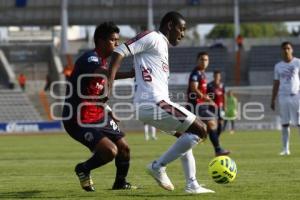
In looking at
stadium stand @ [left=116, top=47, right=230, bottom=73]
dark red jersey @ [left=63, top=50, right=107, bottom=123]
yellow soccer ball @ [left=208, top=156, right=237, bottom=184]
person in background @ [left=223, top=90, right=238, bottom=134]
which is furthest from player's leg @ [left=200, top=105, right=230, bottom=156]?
stadium stand @ [left=116, top=47, right=230, bottom=73]

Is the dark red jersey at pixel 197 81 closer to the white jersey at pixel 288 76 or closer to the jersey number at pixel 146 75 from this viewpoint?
the white jersey at pixel 288 76

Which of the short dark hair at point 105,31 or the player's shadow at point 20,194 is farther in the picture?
the short dark hair at point 105,31

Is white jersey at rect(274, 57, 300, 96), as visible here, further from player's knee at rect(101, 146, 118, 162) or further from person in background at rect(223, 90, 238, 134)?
person in background at rect(223, 90, 238, 134)

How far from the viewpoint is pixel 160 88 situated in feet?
32.9

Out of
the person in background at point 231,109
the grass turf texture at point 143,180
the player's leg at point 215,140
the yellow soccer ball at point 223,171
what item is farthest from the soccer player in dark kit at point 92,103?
the person in background at point 231,109

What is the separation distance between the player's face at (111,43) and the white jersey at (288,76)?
8.70 metres

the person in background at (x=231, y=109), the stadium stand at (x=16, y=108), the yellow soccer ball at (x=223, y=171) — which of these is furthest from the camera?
the stadium stand at (x=16, y=108)

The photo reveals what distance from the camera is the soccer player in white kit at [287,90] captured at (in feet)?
60.9

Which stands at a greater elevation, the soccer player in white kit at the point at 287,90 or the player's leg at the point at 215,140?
the soccer player in white kit at the point at 287,90

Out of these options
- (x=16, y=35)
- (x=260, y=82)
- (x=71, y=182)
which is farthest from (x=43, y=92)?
(x=16, y=35)

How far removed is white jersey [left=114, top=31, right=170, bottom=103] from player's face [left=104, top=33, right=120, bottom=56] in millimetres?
670

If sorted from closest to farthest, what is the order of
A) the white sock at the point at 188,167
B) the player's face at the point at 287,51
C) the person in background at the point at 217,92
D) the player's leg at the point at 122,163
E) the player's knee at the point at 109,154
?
the white sock at the point at 188,167, the player's knee at the point at 109,154, the player's leg at the point at 122,163, the player's face at the point at 287,51, the person in background at the point at 217,92

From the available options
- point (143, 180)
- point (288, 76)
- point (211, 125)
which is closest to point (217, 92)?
point (288, 76)

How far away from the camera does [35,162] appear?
1752 cm
